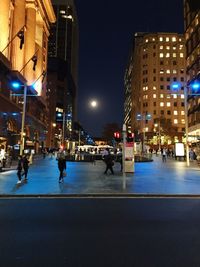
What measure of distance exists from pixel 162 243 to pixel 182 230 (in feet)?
4.26

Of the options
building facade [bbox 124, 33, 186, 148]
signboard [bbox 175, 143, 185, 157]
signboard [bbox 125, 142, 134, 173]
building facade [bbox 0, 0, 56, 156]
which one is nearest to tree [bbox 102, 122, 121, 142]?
building facade [bbox 124, 33, 186, 148]

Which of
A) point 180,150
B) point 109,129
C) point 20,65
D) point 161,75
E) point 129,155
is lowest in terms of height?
point 129,155

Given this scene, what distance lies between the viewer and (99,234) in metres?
7.21

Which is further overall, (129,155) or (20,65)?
(20,65)

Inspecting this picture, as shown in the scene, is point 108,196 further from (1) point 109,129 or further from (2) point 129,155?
(1) point 109,129

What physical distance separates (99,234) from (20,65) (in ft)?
224

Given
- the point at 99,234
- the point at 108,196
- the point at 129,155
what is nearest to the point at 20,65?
the point at 129,155

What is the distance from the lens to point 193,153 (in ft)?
164

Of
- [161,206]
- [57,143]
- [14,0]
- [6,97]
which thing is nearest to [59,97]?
[57,143]

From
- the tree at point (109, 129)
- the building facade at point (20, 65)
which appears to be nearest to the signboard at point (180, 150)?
the building facade at point (20, 65)

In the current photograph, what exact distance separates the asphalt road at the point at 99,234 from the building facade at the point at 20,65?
2336 centimetres

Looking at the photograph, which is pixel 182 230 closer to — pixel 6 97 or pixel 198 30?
pixel 6 97

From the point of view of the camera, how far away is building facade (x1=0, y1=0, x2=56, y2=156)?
48.6 m

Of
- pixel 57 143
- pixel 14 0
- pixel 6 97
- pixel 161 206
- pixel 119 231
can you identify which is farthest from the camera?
pixel 57 143
